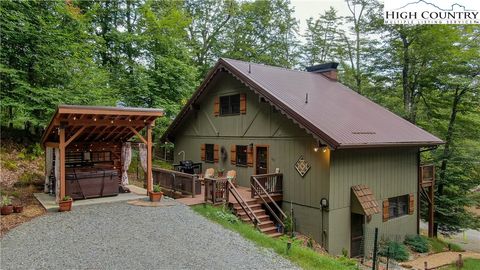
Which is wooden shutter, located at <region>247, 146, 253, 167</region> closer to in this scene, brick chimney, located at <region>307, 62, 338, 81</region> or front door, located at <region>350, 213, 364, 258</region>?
front door, located at <region>350, 213, 364, 258</region>

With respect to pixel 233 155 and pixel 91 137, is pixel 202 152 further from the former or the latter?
pixel 91 137

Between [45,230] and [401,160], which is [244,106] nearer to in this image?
[401,160]

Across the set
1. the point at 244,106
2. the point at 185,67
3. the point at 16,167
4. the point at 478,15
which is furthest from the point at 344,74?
the point at 16,167

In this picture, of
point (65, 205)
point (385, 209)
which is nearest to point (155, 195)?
point (65, 205)

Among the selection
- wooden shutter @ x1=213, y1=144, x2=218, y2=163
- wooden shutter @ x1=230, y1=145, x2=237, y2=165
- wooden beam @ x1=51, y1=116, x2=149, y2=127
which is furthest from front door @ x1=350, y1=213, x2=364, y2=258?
wooden beam @ x1=51, y1=116, x2=149, y2=127

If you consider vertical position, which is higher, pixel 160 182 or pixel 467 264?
pixel 160 182

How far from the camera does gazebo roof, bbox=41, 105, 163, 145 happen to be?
8.78m

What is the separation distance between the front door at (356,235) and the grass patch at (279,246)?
2.51 meters

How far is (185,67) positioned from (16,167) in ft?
33.1

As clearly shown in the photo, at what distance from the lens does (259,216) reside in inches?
399

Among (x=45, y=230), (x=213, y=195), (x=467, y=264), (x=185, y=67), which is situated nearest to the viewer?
(x=45, y=230)

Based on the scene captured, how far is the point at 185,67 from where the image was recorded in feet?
63.2

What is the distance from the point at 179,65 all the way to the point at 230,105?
665 centimetres

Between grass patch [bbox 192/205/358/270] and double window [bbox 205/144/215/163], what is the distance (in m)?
5.38
